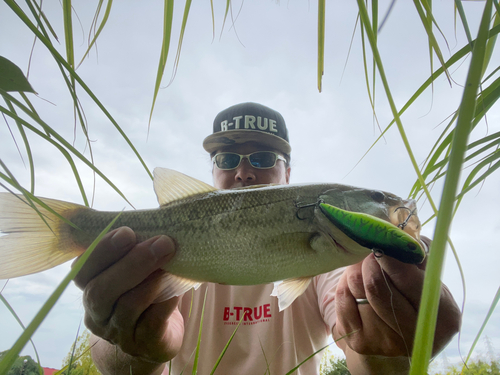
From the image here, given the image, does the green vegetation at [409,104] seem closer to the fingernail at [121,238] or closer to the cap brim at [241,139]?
the fingernail at [121,238]

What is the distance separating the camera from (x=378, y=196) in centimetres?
126

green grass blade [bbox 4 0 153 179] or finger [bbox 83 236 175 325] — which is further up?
green grass blade [bbox 4 0 153 179]

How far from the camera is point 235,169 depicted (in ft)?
9.29

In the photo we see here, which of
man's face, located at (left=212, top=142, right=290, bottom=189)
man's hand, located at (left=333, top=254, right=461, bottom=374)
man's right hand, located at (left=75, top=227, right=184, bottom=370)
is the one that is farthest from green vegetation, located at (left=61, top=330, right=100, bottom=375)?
man's face, located at (left=212, top=142, right=290, bottom=189)

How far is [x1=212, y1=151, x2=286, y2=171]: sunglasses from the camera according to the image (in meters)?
2.79

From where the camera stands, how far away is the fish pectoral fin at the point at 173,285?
123cm

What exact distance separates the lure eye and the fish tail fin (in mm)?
1301

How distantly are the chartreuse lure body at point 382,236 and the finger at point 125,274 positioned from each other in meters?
0.77

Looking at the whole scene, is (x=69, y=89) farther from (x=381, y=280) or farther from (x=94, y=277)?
(x=381, y=280)

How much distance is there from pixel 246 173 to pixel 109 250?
1.69m

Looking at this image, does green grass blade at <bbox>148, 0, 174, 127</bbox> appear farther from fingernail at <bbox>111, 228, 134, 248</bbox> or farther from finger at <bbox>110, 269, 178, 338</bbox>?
finger at <bbox>110, 269, 178, 338</bbox>

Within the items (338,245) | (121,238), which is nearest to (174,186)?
(121,238)

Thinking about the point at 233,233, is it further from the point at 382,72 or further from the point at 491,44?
the point at 491,44

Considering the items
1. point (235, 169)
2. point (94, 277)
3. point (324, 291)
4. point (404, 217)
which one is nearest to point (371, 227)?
point (404, 217)
